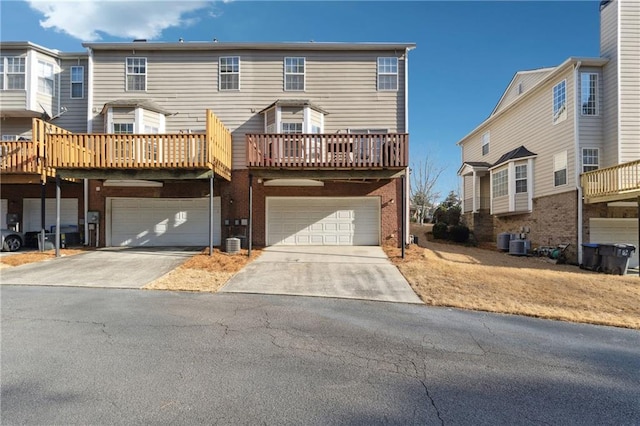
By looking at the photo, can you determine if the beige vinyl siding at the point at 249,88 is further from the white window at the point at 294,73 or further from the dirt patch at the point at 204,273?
the dirt patch at the point at 204,273

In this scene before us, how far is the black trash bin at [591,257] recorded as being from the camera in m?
12.5

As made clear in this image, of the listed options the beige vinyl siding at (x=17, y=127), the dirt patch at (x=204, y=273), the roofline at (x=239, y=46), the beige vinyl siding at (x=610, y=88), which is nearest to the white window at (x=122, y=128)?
the roofline at (x=239, y=46)

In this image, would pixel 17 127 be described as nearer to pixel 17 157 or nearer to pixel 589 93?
pixel 17 157

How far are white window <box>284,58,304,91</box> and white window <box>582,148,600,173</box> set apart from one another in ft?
40.1

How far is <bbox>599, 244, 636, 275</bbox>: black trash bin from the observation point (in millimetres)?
11711

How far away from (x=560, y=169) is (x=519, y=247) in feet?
13.0

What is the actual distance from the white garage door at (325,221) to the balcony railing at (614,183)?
27.3 feet

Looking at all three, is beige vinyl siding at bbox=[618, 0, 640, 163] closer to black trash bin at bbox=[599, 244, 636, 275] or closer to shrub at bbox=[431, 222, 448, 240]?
black trash bin at bbox=[599, 244, 636, 275]

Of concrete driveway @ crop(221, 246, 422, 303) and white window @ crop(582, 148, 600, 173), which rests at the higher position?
white window @ crop(582, 148, 600, 173)

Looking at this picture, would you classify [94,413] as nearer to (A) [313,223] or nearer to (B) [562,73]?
(A) [313,223]

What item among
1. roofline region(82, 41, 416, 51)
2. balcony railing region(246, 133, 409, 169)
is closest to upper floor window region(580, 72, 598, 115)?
roofline region(82, 41, 416, 51)

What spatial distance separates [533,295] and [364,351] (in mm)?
5275

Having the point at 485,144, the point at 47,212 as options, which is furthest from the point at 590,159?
the point at 47,212

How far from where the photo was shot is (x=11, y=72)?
14656 millimetres
